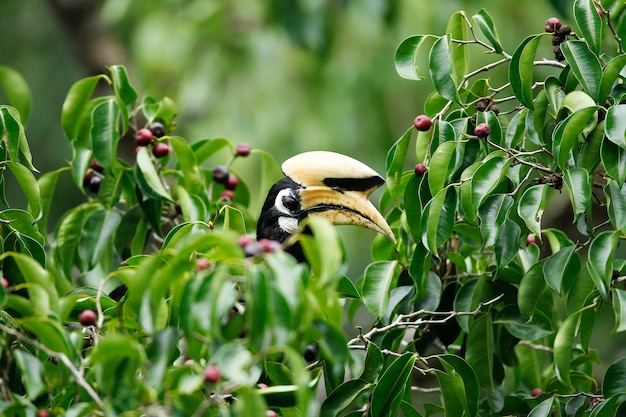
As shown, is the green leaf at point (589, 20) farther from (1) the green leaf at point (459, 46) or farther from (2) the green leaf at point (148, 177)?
(2) the green leaf at point (148, 177)

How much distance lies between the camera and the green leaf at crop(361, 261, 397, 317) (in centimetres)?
152

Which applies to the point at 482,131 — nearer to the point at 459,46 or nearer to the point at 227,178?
the point at 459,46

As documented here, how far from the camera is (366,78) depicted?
4062mm

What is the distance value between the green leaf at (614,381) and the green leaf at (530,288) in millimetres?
149

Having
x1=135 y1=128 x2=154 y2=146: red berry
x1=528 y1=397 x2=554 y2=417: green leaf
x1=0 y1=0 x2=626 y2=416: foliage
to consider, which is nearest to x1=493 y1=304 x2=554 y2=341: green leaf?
x1=0 y1=0 x2=626 y2=416: foliage

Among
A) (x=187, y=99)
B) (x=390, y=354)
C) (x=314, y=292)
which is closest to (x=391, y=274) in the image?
(x=390, y=354)

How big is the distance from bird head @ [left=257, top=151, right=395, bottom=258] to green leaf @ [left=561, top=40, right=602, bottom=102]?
18.4 inches

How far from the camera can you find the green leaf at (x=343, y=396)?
148cm

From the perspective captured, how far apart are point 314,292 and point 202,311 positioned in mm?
129

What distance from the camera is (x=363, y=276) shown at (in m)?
1.61

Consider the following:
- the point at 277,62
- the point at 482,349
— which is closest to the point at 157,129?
the point at 482,349

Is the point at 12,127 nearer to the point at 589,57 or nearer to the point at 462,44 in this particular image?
the point at 462,44

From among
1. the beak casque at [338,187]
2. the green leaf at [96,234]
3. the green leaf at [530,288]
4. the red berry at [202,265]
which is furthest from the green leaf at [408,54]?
the green leaf at [96,234]

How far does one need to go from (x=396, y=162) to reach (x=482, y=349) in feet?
1.17
